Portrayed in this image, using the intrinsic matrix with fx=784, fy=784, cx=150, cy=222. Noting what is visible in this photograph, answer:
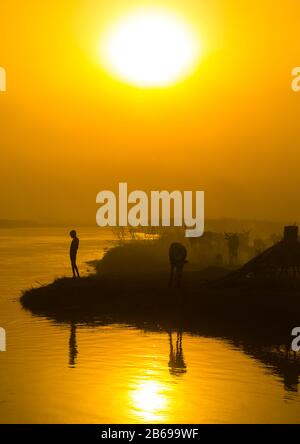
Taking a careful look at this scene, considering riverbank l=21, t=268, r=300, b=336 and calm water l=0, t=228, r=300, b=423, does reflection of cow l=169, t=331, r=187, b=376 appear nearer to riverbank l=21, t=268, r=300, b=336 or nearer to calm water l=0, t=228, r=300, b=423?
→ calm water l=0, t=228, r=300, b=423

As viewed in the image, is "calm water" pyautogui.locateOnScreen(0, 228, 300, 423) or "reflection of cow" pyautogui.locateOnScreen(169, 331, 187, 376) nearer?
"calm water" pyautogui.locateOnScreen(0, 228, 300, 423)

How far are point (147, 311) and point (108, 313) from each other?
180cm

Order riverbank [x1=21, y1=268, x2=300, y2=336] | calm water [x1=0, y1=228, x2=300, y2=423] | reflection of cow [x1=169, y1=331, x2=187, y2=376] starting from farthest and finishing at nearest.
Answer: riverbank [x1=21, y1=268, x2=300, y2=336], reflection of cow [x1=169, y1=331, x2=187, y2=376], calm water [x1=0, y1=228, x2=300, y2=423]

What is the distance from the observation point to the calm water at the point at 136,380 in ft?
58.4

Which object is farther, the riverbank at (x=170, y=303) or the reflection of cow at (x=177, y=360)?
the riverbank at (x=170, y=303)

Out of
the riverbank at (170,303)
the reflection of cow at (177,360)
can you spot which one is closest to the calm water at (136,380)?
the reflection of cow at (177,360)

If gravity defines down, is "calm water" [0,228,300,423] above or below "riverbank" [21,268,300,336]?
below

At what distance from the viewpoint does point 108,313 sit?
34.4 meters

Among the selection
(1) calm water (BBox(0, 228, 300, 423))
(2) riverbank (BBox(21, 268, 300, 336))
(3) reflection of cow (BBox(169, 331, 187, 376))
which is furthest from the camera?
(2) riverbank (BBox(21, 268, 300, 336))

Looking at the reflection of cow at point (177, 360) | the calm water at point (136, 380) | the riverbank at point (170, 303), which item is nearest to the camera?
the calm water at point (136, 380)

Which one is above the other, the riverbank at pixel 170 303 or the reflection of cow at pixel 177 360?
the riverbank at pixel 170 303

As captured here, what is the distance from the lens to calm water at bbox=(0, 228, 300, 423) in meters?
17.8

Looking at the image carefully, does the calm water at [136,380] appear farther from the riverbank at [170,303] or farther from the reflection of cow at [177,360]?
the riverbank at [170,303]

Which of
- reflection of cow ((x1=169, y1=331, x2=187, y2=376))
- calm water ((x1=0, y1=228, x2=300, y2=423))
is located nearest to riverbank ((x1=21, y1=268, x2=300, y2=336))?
calm water ((x1=0, y1=228, x2=300, y2=423))
